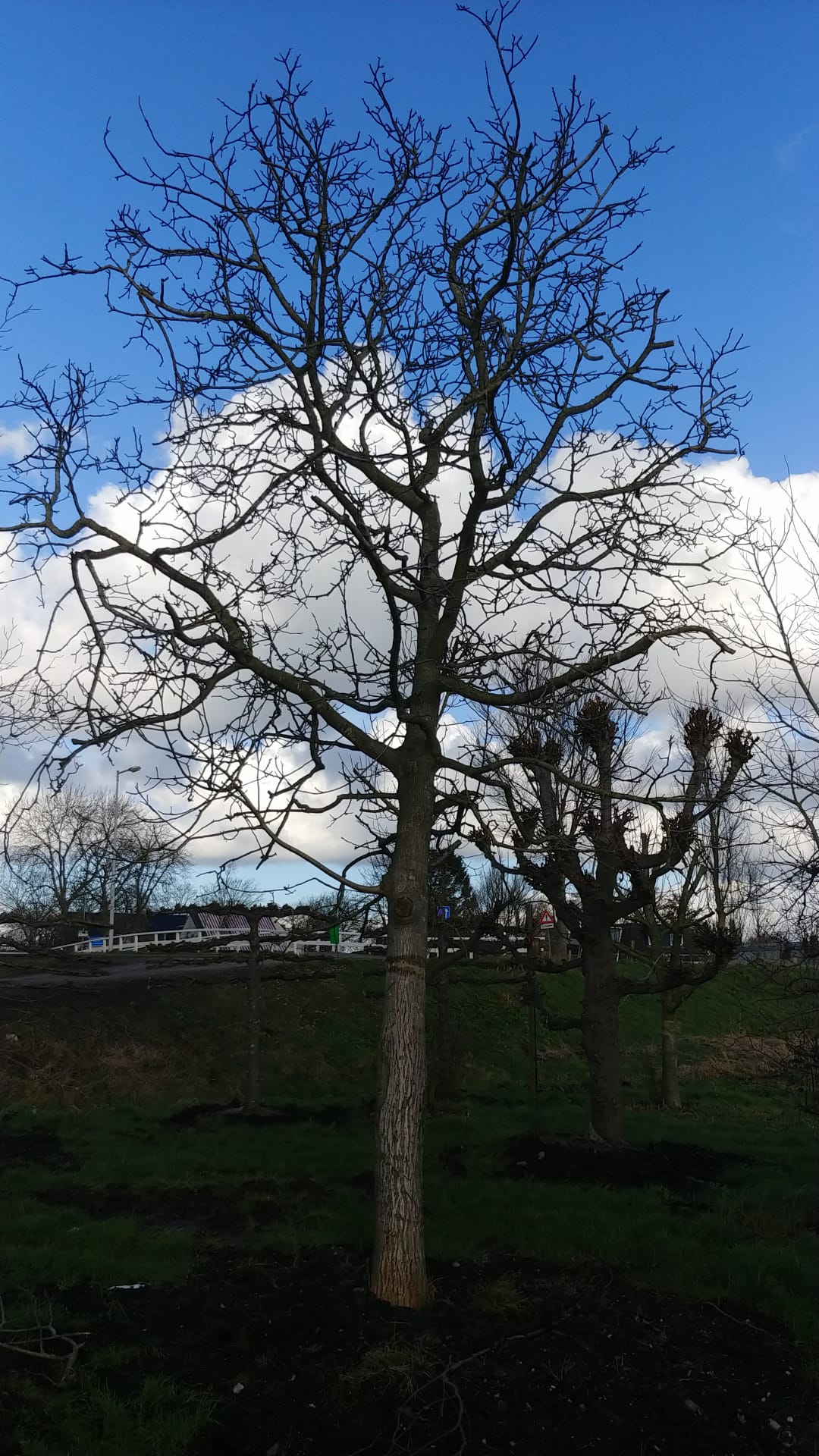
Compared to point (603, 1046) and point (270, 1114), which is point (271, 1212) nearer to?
point (603, 1046)

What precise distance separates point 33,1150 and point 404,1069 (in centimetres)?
750

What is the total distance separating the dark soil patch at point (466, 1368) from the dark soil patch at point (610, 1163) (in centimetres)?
350

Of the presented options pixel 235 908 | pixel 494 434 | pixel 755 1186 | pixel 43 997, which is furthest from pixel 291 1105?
pixel 494 434

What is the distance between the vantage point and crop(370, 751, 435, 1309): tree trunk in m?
5.37

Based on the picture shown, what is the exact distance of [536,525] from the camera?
6.25 metres

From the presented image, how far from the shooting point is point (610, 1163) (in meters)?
9.62

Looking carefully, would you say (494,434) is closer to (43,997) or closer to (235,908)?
(235,908)

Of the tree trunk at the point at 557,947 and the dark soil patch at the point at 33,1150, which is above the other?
the tree trunk at the point at 557,947

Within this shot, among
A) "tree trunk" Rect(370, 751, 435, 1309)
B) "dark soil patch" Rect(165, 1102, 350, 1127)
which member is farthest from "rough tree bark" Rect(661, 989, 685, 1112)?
"tree trunk" Rect(370, 751, 435, 1309)

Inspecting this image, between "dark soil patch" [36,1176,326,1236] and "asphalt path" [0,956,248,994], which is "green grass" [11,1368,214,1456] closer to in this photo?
"dark soil patch" [36,1176,326,1236]

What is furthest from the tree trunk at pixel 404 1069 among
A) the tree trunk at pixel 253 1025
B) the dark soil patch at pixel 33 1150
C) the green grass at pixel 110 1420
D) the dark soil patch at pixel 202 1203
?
the tree trunk at pixel 253 1025

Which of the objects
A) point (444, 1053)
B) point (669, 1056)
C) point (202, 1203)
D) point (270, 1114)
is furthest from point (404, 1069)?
point (669, 1056)

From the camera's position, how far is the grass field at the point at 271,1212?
4.46 meters

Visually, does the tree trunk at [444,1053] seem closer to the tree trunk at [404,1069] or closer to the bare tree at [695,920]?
the bare tree at [695,920]
